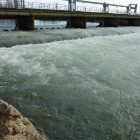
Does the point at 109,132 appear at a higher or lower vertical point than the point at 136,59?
lower

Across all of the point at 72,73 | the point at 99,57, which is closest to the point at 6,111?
the point at 72,73

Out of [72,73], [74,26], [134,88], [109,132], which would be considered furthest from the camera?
[74,26]

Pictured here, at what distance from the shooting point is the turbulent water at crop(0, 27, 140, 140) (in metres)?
4.05

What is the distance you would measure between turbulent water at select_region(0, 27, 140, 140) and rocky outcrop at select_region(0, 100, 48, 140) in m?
1.08

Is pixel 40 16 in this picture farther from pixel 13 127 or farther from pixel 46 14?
pixel 13 127

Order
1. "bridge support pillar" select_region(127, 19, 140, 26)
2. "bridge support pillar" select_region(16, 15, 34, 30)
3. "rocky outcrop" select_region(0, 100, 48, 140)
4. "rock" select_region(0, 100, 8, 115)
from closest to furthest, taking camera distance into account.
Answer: "rocky outcrop" select_region(0, 100, 48, 140)
"rock" select_region(0, 100, 8, 115)
"bridge support pillar" select_region(16, 15, 34, 30)
"bridge support pillar" select_region(127, 19, 140, 26)

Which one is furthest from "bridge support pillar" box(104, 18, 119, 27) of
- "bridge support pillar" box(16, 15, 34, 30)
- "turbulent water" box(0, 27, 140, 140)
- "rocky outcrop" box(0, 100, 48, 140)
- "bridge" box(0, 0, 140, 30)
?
"rocky outcrop" box(0, 100, 48, 140)

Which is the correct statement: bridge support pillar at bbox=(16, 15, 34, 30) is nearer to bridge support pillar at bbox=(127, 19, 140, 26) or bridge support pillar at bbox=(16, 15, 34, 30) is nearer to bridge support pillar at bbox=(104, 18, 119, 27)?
bridge support pillar at bbox=(104, 18, 119, 27)


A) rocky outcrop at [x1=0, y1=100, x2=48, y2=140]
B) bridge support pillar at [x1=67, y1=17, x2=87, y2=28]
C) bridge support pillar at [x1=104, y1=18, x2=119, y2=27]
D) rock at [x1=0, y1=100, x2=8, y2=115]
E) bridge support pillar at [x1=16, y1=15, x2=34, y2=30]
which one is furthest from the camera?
bridge support pillar at [x1=104, y1=18, x2=119, y2=27]

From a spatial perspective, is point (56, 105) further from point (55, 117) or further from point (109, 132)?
point (109, 132)

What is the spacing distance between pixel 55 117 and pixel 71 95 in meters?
1.37

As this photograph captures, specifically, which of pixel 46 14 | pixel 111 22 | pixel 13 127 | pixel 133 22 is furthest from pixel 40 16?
pixel 133 22

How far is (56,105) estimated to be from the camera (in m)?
4.96

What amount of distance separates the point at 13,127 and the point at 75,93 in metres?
3.32
